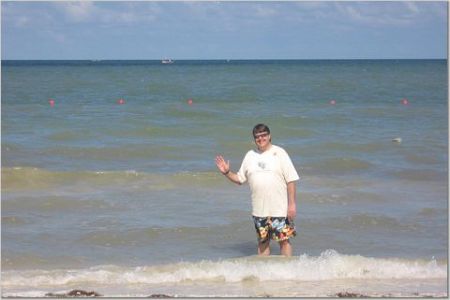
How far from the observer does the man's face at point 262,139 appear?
7.66 metres

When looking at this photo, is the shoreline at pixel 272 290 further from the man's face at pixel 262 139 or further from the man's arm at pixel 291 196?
the man's face at pixel 262 139

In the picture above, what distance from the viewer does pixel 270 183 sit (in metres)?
7.85

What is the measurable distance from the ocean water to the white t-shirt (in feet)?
1.90

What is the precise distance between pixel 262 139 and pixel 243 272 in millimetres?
1292

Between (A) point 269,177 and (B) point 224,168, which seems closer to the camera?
(B) point 224,168

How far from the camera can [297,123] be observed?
23.6 m

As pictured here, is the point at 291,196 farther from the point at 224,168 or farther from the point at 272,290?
the point at 272,290

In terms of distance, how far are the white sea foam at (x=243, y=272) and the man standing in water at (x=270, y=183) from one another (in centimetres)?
34

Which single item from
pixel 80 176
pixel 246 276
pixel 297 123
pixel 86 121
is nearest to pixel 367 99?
pixel 297 123

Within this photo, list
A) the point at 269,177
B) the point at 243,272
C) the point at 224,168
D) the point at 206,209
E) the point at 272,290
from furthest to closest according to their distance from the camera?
the point at 206,209 → the point at 243,272 → the point at 269,177 → the point at 224,168 → the point at 272,290

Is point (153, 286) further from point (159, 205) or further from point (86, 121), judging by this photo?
point (86, 121)

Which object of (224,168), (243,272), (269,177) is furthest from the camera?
(243,272)

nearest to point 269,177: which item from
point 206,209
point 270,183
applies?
point 270,183

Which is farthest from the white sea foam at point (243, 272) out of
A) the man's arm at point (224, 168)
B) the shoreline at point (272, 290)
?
the man's arm at point (224, 168)
